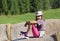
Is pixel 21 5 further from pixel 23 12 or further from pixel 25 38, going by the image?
pixel 25 38

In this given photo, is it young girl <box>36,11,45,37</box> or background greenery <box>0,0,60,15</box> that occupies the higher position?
young girl <box>36,11,45,37</box>

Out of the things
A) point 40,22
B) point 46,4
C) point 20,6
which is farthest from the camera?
point 46,4

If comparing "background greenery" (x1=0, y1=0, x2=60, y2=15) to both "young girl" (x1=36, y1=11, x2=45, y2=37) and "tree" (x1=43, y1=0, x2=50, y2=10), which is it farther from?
"young girl" (x1=36, y1=11, x2=45, y2=37)

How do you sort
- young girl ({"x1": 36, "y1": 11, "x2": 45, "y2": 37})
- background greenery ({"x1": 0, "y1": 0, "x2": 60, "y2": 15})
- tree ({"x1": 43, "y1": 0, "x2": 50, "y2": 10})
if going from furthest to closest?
tree ({"x1": 43, "y1": 0, "x2": 50, "y2": 10}) < background greenery ({"x1": 0, "y1": 0, "x2": 60, "y2": 15}) < young girl ({"x1": 36, "y1": 11, "x2": 45, "y2": 37})

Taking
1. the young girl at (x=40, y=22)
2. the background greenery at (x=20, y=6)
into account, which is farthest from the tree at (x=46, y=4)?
the young girl at (x=40, y=22)

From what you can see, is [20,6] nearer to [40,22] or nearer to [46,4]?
[46,4]

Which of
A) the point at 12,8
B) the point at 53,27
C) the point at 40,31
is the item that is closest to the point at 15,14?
the point at 12,8

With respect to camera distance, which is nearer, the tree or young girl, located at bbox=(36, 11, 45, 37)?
young girl, located at bbox=(36, 11, 45, 37)

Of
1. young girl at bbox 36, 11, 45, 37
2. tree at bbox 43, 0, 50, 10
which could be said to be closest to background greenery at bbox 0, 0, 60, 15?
tree at bbox 43, 0, 50, 10

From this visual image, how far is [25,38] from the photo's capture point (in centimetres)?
640

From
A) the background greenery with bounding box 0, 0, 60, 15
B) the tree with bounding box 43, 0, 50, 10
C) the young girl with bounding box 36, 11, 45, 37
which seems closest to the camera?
the young girl with bounding box 36, 11, 45, 37

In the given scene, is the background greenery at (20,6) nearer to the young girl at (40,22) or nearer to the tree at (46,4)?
the tree at (46,4)

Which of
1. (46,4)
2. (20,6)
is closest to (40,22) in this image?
(20,6)

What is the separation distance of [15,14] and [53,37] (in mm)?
18423
